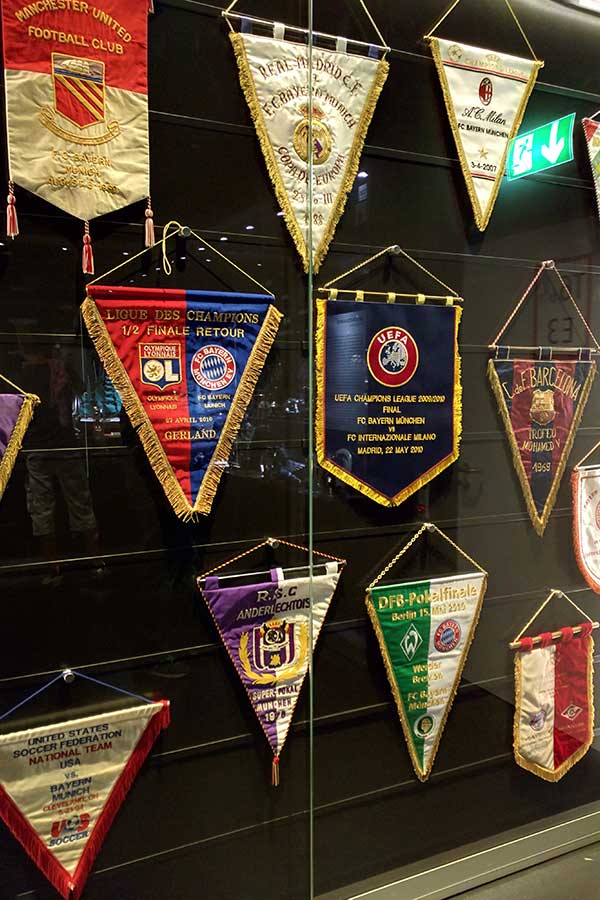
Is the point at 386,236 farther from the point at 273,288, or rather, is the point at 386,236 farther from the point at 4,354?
the point at 4,354

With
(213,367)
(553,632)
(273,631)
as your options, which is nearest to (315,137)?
(213,367)

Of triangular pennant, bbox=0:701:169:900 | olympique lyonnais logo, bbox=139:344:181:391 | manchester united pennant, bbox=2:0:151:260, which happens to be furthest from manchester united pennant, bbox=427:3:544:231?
triangular pennant, bbox=0:701:169:900

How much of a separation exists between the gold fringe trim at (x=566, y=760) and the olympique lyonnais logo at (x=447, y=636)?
0.26 m

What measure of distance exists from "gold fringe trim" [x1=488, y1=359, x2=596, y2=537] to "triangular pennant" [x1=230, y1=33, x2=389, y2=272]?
712 millimetres

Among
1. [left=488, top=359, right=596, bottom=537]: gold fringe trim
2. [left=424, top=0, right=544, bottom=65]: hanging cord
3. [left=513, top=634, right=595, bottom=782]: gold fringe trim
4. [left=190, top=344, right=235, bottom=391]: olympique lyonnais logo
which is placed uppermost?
[left=424, top=0, right=544, bottom=65]: hanging cord

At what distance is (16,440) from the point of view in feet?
5.11

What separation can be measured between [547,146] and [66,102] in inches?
55.5

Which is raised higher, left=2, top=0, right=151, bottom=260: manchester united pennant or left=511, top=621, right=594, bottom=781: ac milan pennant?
left=2, top=0, right=151, bottom=260: manchester united pennant

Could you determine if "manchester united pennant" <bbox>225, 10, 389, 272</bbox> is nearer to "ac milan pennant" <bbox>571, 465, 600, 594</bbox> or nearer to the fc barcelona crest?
the fc barcelona crest

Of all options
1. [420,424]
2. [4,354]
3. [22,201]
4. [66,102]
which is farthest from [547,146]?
[4,354]

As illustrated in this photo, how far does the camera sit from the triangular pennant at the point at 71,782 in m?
1.59

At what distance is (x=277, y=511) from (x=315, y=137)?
100cm

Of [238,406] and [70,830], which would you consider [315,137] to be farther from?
[70,830]

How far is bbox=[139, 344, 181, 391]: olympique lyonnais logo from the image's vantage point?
5.49 feet
